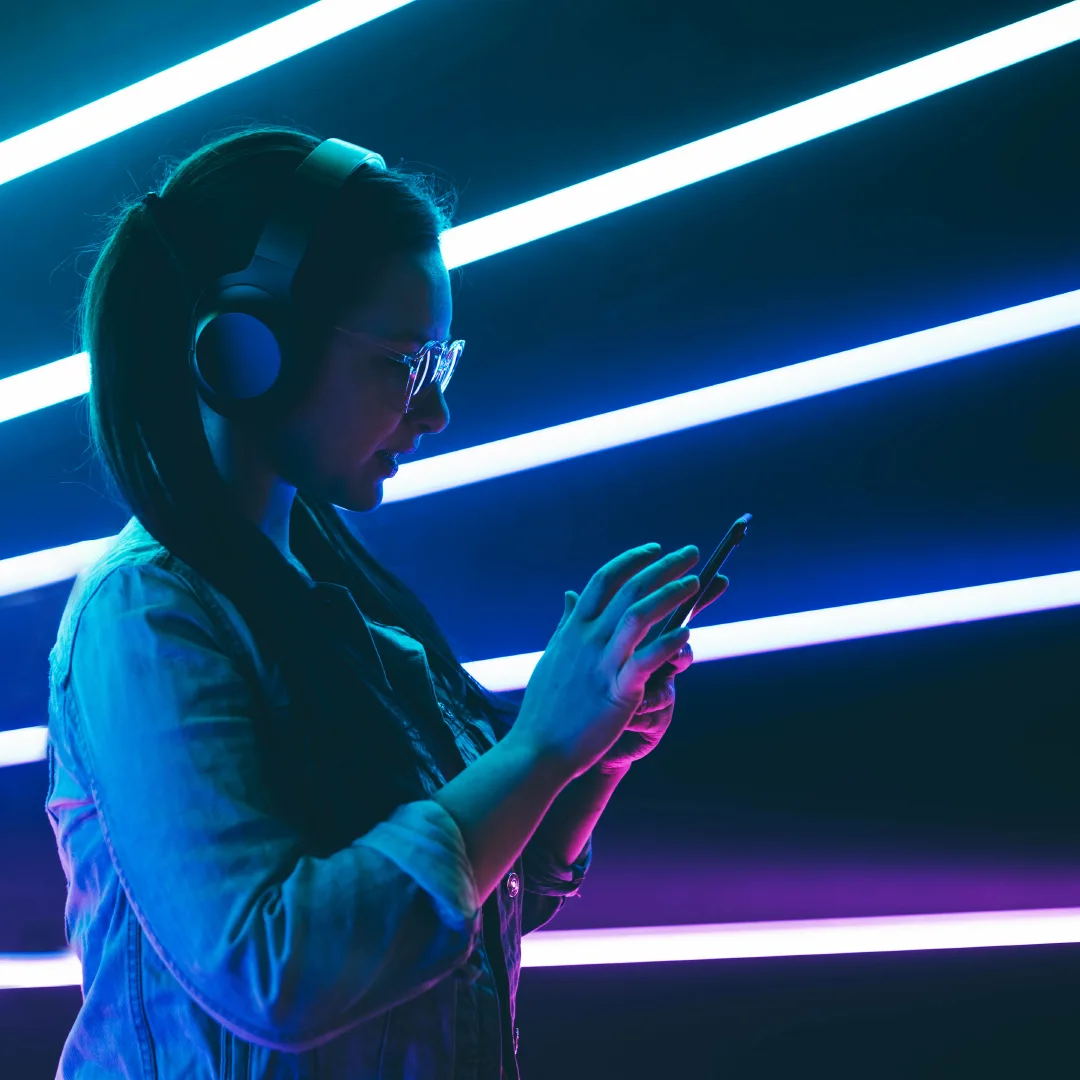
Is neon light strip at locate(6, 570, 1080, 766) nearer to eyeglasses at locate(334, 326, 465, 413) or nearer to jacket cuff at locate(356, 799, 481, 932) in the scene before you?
eyeglasses at locate(334, 326, 465, 413)

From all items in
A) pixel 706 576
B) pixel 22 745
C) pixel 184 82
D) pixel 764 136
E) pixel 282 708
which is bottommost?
pixel 282 708

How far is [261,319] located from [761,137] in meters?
0.87

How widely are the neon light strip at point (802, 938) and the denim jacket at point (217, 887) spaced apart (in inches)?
20.2

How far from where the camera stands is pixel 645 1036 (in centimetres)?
125

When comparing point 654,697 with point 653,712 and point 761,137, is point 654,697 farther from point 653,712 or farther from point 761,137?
point 761,137

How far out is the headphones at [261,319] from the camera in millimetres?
760

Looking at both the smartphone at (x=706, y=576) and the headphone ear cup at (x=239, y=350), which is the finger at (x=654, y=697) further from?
→ the headphone ear cup at (x=239, y=350)

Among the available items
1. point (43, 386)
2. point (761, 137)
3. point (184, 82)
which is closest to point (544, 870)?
point (761, 137)

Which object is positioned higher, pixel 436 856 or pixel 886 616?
pixel 886 616

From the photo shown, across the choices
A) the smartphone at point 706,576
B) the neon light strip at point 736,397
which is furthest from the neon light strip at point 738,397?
the smartphone at point 706,576

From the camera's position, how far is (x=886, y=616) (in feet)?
3.84

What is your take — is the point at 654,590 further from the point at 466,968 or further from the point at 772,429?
the point at 772,429

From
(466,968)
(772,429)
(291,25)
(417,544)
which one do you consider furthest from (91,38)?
(466,968)

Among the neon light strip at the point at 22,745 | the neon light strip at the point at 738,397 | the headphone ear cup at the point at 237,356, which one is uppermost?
the neon light strip at the point at 738,397
